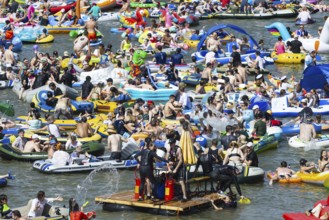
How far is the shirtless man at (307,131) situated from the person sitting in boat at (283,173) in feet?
10.5

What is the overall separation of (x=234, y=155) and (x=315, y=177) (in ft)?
6.48

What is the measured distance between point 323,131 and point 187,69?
7685 millimetres

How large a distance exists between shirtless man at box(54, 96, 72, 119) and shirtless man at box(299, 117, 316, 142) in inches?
265

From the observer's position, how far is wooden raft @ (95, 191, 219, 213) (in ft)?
81.0

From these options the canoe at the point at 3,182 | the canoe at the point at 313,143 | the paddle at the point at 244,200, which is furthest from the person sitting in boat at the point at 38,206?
the canoe at the point at 313,143

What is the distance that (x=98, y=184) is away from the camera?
2833 cm

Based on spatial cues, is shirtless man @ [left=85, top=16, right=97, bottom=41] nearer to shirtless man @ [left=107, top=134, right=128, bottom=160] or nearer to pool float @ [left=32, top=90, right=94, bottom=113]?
pool float @ [left=32, top=90, right=94, bottom=113]

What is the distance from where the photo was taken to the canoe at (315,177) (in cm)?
2778

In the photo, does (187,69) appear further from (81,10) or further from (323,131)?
(81,10)

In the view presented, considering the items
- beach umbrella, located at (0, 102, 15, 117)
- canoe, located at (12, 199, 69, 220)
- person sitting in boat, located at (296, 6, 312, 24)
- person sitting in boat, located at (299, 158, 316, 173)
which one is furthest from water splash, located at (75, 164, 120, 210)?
person sitting in boat, located at (296, 6, 312, 24)

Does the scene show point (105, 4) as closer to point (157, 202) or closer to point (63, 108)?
point (63, 108)

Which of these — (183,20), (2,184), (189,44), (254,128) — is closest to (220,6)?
(183,20)

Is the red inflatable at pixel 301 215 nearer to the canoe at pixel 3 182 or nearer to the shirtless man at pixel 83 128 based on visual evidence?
the canoe at pixel 3 182

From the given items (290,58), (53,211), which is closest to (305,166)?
(53,211)
